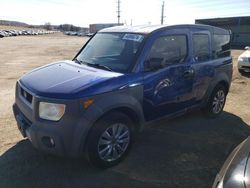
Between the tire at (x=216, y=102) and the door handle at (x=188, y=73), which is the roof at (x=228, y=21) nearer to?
the tire at (x=216, y=102)

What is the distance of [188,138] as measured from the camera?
4.47m

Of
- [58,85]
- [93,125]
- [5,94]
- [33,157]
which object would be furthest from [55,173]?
[5,94]

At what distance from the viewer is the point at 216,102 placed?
17.6 ft

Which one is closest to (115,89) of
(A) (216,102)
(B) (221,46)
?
(A) (216,102)

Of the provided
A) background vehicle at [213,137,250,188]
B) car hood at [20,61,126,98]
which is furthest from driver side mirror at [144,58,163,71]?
background vehicle at [213,137,250,188]

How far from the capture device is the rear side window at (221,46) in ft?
16.7

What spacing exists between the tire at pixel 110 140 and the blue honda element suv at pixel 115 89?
1 cm

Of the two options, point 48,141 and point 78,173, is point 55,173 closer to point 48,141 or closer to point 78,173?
point 78,173

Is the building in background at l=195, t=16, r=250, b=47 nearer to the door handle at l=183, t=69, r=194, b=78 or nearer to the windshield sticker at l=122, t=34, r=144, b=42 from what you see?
the door handle at l=183, t=69, r=194, b=78

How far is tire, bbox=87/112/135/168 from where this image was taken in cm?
319

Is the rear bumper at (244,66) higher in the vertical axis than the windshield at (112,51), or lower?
lower

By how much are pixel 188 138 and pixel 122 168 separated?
1.51 metres

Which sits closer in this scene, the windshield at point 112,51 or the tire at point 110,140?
the tire at point 110,140

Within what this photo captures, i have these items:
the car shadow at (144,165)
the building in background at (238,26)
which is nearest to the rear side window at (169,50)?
the car shadow at (144,165)
